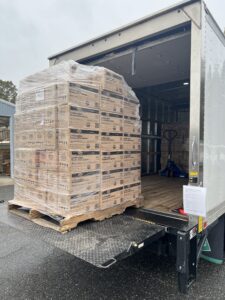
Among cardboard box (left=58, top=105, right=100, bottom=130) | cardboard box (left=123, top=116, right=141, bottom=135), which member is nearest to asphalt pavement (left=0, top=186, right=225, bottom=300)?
cardboard box (left=58, top=105, right=100, bottom=130)

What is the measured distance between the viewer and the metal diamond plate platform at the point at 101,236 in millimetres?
1871

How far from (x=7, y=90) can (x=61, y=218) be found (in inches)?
1269

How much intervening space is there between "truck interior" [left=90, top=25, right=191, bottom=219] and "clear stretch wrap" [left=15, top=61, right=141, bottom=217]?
630 mm

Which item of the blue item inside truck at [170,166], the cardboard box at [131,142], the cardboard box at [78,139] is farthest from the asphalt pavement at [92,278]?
the blue item inside truck at [170,166]

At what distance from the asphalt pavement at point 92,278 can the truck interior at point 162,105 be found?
83cm

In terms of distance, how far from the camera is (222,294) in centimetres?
261

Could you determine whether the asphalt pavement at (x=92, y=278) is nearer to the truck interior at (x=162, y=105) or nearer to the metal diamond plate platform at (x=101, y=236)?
the metal diamond plate platform at (x=101, y=236)

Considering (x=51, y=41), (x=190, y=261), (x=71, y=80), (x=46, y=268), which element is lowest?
(x=46, y=268)

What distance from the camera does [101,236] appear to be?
2.22 m

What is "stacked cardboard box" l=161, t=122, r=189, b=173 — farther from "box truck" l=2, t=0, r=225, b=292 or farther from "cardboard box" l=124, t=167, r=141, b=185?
"cardboard box" l=124, t=167, r=141, b=185

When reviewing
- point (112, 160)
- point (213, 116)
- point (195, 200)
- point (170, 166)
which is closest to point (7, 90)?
point (170, 166)

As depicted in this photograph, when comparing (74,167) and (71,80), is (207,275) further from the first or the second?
(71,80)

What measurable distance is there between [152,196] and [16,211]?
2.13 meters

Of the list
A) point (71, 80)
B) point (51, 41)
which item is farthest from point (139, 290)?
point (51, 41)
